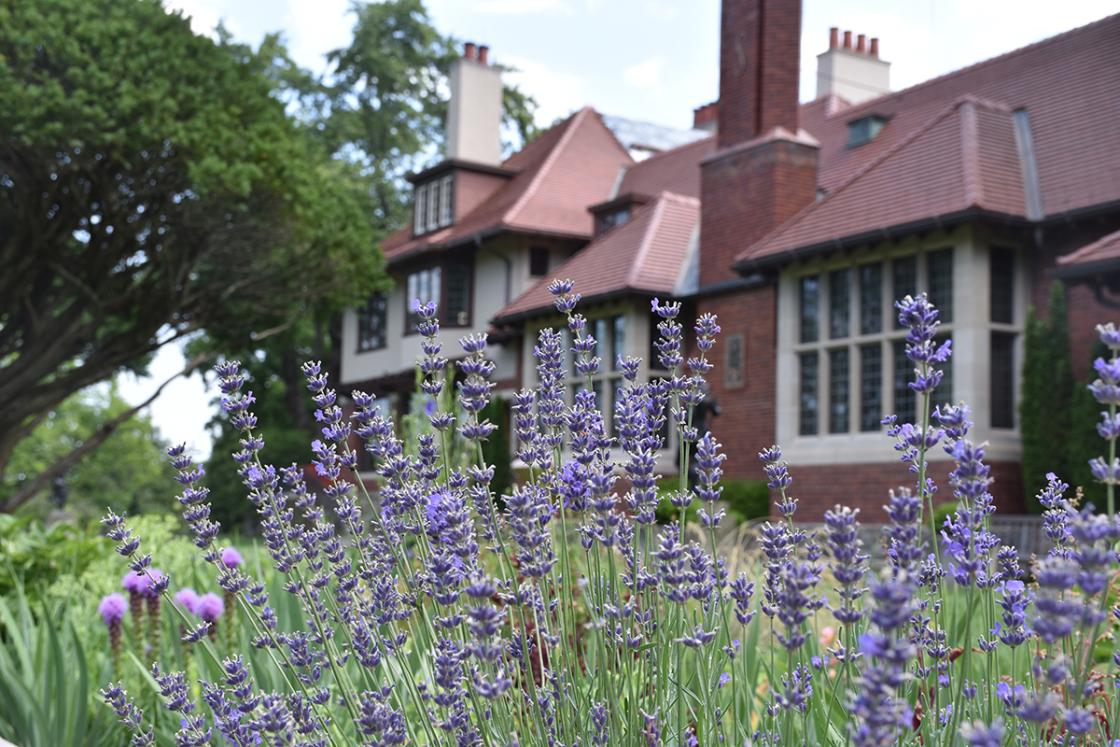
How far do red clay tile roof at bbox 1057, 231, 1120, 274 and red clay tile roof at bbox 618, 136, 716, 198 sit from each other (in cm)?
1171

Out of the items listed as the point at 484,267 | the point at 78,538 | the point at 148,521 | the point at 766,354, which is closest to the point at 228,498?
the point at 484,267

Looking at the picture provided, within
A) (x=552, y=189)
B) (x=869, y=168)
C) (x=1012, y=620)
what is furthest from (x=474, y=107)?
(x=1012, y=620)

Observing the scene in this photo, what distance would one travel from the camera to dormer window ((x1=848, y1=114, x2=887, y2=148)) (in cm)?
2200

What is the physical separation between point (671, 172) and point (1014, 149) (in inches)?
401

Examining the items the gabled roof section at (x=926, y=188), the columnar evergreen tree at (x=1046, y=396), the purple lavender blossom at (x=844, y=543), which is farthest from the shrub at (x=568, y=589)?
the gabled roof section at (x=926, y=188)

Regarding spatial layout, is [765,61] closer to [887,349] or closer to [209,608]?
[887,349]

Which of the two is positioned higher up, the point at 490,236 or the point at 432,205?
the point at 432,205

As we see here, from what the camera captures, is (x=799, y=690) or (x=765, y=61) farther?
(x=765, y=61)

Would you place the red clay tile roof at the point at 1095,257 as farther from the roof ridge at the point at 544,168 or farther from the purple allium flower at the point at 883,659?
the roof ridge at the point at 544,168

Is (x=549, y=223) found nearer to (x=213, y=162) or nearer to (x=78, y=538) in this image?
(x=213, y=162)

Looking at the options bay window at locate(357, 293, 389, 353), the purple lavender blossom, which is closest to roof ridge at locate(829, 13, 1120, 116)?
bay window at locate(357, 293, 389, 353)

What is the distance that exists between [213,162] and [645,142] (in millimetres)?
14835

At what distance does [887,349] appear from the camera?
16.6m

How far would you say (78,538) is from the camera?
23.0 ft
